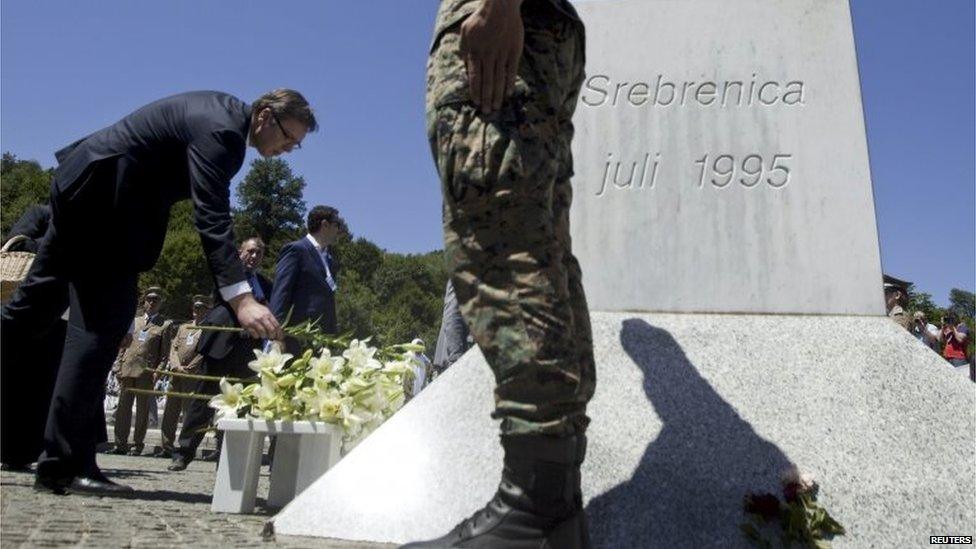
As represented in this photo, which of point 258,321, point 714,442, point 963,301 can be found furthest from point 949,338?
point 963,301

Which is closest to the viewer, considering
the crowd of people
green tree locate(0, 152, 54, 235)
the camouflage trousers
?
the camouflage trousers

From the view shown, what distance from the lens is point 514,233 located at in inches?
66.9

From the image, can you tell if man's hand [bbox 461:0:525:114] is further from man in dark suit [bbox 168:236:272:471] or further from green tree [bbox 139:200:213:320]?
green tree [bbox 139:200:213:320]

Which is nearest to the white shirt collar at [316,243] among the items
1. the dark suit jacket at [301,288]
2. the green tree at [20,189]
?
the dark suit jacket at [301,288]

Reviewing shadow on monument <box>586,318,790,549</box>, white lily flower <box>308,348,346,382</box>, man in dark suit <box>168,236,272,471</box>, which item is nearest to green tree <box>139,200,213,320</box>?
man in dark suit <box>168,236,272,471</box>

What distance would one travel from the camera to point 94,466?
3520 millimetres

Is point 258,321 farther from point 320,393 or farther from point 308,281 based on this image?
point 308,281

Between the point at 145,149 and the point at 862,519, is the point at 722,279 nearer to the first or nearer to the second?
the point at 862,519

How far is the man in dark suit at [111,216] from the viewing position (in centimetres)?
333

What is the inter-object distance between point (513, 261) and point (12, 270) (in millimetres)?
3565

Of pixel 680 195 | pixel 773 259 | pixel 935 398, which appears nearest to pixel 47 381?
pixel 680 195

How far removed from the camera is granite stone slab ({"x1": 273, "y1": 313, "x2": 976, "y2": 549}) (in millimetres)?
2121

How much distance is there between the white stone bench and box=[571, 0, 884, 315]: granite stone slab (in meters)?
1.28

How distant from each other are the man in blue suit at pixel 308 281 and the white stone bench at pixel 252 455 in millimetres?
2395
